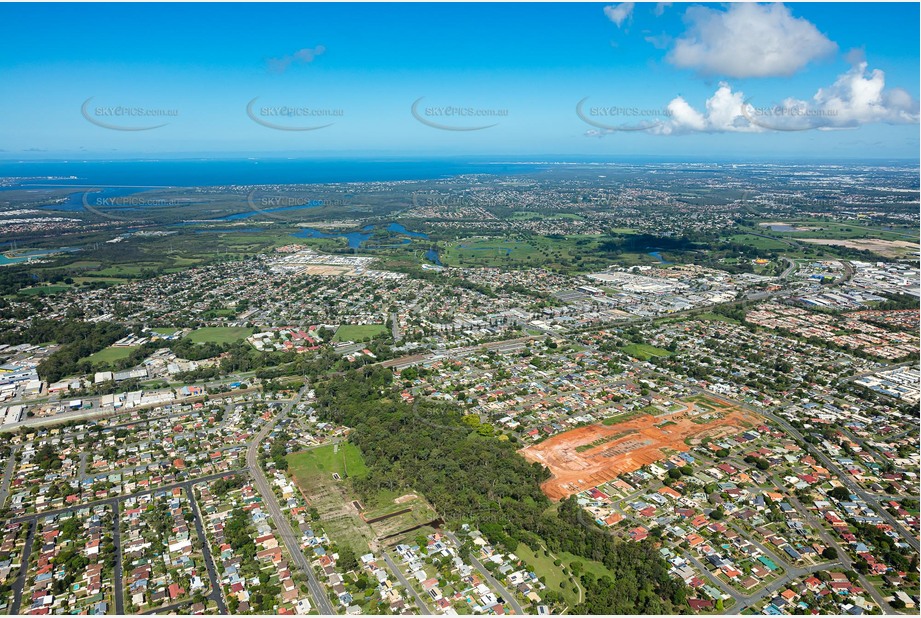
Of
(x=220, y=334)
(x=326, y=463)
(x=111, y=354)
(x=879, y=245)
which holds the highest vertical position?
(x=111, y=354)

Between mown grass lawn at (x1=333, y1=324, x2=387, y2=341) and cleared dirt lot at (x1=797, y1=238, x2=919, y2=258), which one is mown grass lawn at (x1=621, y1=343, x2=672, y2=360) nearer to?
mown grass lawn at (x1=333, y1=324, x2=387, y2=341)

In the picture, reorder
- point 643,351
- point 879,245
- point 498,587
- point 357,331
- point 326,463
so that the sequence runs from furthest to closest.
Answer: point 879,245 < point 357,331 < point 643,351 < point 326,463 < point 498,587

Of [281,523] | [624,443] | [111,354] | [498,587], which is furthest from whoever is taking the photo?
[111,354]

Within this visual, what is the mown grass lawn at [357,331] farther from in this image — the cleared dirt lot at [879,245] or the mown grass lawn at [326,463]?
the cleared dirt lot at [879,245]

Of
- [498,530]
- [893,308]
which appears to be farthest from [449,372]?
[893,308]

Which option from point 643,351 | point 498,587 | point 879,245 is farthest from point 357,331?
point 879,245

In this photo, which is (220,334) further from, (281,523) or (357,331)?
(281,523)

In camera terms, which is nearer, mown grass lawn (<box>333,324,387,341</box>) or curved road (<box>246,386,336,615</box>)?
curved road (<box>246,386,336,615</box>)

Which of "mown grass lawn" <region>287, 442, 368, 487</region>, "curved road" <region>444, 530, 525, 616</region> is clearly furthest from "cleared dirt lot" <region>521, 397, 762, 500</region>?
"mown grass lawn" <region>287, 442, 368, 487</region>

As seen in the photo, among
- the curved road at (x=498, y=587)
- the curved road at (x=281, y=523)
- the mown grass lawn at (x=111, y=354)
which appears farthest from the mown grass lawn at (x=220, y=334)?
the curved road at (x=498, y=587)
